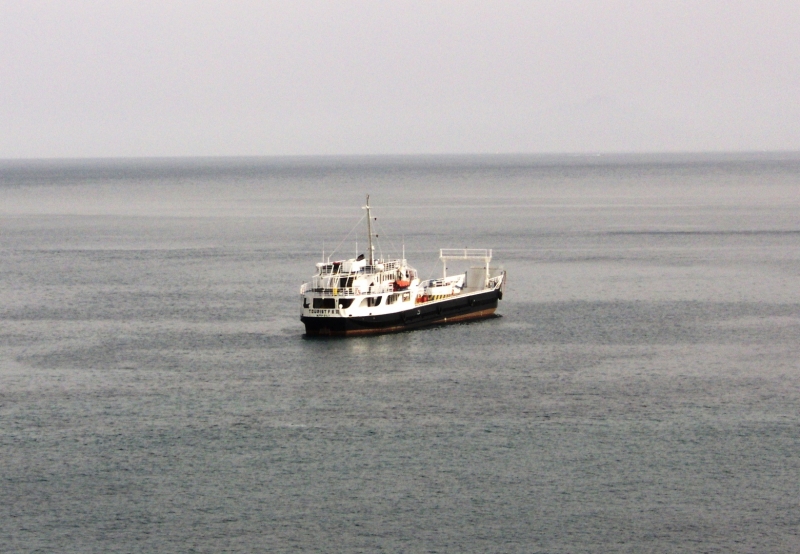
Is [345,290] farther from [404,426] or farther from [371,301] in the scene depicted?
[404,426]

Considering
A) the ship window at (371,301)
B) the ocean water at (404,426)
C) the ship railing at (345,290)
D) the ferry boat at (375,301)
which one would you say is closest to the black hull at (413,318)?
the ferry boat at (375,301)

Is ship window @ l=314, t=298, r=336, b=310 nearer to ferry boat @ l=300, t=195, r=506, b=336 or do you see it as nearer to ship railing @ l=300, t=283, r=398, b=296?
ferry boat @ l=300, t=195, r=506, b=336

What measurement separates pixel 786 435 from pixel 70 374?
57.3m

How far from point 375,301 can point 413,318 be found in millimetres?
4404

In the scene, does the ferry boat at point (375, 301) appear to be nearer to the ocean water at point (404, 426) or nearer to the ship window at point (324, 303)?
the ship window at point (324, 303)

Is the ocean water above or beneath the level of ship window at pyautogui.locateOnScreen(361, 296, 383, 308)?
beneath

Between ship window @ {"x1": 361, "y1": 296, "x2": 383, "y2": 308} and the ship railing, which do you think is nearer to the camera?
the ship railing

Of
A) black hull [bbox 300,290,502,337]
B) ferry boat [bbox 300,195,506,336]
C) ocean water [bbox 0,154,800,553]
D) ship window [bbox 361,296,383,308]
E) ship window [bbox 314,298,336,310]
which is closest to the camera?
ocean water [bbox 0,154,800,553]

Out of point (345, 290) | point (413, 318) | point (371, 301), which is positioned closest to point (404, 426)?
point (345, 290)

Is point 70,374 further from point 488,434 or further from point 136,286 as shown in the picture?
point 136,286

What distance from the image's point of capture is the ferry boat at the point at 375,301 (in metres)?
112

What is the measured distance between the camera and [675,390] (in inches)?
3578

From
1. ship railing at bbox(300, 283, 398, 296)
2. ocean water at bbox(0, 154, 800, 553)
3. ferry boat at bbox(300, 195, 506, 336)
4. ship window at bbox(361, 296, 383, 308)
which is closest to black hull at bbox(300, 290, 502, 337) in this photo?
ferry boat at bbox(300, 195, 506, 336)

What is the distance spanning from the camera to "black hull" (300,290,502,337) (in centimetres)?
11206
